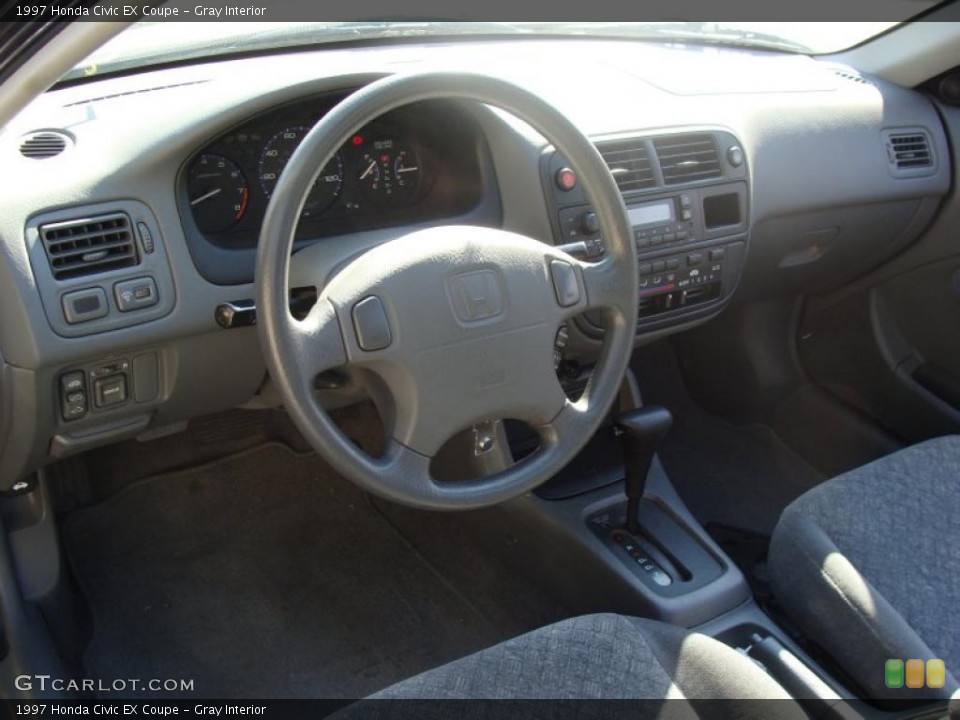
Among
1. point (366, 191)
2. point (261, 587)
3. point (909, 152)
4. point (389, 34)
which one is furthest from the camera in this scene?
point (909, 152)

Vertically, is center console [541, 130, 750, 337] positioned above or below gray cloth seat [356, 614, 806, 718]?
above

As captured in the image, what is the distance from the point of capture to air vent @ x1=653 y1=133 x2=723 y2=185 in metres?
2.01

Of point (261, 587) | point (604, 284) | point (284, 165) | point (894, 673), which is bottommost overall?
point (261, 587)

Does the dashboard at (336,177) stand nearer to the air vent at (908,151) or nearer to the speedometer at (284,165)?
the speedometer at (284,165)

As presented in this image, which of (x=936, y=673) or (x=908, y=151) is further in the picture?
(x=908, y=151)

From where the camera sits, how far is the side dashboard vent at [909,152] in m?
2.42

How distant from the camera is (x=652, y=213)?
1.98 meters

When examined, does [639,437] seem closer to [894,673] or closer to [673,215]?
[673,215]

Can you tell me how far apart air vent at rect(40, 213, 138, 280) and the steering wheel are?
0.34 m

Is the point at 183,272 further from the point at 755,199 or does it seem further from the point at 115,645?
the point at 755,199

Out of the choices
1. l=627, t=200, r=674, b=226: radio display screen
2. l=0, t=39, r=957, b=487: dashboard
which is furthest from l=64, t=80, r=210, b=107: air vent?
l=627, t=200, r=674, b=226: radio display screen

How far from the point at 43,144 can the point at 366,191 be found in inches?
21.5

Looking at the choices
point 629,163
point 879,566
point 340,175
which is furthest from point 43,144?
point 879,566

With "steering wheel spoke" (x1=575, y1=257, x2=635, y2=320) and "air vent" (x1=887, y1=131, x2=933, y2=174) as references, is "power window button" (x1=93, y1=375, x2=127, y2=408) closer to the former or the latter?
"steering wheel spoke" (x1=575, y1=257, x2=635, y2=320)
